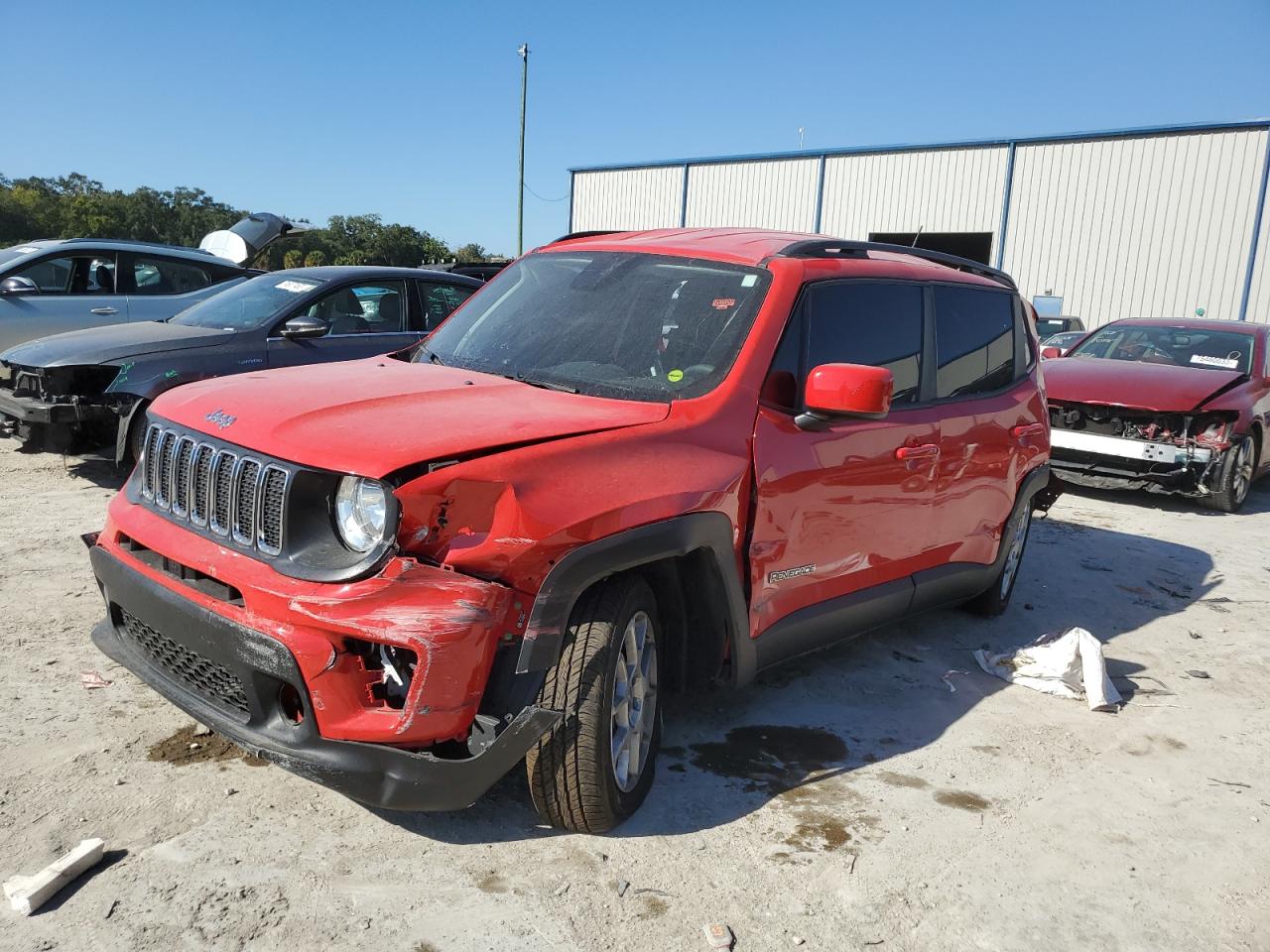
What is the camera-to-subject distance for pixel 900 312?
4.06m

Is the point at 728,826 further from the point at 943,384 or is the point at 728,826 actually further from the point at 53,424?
the point at 53,424

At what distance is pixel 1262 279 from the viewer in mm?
21578

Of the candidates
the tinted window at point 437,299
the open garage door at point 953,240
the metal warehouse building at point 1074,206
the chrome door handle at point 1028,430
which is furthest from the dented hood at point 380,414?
the open garage door at point 953,240

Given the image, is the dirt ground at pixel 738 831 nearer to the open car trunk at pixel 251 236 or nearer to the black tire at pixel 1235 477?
the black tire at pixel 1235 477

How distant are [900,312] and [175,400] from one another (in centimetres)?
281

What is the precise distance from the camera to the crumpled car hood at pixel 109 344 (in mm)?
6379

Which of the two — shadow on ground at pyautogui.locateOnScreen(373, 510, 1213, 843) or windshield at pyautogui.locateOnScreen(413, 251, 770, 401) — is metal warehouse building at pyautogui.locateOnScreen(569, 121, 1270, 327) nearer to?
shadow on ground at pyautogui.locateOnScreen(373, 510, 1213, 843)

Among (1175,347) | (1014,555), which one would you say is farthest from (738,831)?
(1175,347)

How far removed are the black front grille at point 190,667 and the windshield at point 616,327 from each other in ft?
4.58

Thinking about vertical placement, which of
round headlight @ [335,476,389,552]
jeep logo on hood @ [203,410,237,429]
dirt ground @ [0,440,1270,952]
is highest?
jeep logo on hood @ [203,410,237,429]

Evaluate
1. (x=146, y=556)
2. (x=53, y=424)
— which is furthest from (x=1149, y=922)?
(x=53, y=424)

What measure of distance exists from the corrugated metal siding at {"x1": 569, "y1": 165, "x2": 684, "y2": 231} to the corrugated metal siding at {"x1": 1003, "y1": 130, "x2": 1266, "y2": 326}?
10.7 meters

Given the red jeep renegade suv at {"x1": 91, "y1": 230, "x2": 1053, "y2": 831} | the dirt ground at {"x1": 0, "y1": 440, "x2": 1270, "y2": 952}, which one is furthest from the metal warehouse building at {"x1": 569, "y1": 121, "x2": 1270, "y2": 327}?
the dirt ground at {"x1": 0, "y1": 440, "x2": 1270, "y2": 952}

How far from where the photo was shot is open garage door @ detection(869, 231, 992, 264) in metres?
26.1
